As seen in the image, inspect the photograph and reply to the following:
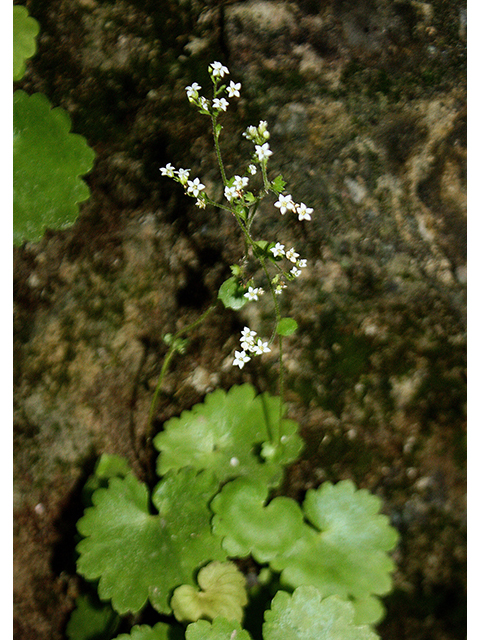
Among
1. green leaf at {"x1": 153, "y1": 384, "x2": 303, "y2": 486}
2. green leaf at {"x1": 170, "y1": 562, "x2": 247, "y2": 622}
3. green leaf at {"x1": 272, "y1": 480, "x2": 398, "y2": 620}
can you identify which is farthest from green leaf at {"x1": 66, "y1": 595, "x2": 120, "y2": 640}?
green leaf at {"x1": 272, "y1": 480, "x2": 398, "y2": 620}

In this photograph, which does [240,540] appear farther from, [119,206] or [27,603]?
[119,206]

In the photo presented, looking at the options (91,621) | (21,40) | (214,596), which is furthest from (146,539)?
(21,40)

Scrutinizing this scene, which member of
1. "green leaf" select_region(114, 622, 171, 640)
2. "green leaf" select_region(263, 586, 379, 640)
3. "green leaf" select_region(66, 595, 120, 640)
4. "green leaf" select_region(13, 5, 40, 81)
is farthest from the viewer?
"green leaf" select_region(13, 5, 40, 81)

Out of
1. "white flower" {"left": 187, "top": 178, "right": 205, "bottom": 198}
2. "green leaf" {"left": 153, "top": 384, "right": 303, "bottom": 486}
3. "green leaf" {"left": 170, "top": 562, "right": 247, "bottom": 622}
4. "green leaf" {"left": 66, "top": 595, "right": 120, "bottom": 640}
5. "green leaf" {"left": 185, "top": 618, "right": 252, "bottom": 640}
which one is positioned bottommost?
"green leaf" {"left": 66, "top": 595, "right": 120, "bottom": 640}

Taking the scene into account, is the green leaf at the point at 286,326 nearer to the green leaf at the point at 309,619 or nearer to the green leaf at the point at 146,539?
the green leaf at the point at 146,539

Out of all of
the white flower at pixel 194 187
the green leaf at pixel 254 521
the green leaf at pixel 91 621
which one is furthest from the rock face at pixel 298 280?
the white flower at pixel 194 187

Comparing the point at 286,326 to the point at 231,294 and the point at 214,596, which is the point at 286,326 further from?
the point at 214,596

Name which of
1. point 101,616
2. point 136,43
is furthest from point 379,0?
point 101,616

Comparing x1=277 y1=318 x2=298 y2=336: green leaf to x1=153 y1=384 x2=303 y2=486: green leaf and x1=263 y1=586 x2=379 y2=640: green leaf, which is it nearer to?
x1=153 y1=384 x2=303 y2=486: green leaf
